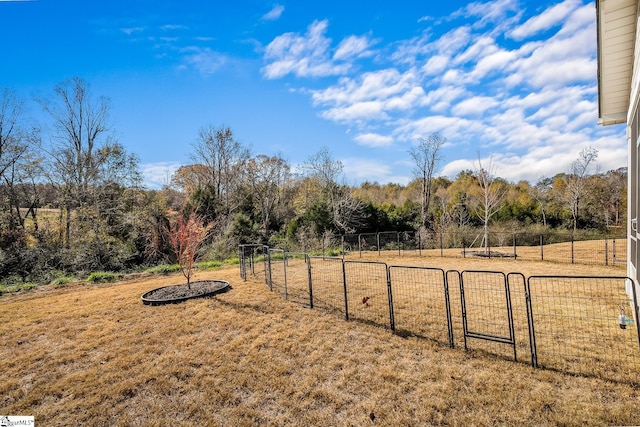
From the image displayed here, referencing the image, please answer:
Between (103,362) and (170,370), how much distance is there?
113 cm

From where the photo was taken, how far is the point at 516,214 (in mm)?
20734

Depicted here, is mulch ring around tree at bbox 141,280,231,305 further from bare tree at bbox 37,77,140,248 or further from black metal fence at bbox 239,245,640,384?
bare tree at bbox 37,77,140,248

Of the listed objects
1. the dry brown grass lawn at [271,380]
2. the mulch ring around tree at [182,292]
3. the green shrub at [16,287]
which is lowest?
the dry brown grass lawn at [271,380]

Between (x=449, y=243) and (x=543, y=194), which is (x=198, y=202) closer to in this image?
(x=449, y=243)

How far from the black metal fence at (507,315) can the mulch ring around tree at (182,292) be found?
54.0 inches

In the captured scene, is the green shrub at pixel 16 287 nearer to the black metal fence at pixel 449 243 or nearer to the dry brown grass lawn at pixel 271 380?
the dry brown grass lawn at pixel 271 380

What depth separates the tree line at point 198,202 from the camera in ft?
41.2

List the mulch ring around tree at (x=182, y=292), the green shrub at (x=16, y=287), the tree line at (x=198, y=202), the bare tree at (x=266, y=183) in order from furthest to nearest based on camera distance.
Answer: the bare tree at (x=266, y=183)
the tree line at (x=198, y=202)
the green shrub at (x=16, y=287)
the mulch ring around tree at (x=182, y=292)

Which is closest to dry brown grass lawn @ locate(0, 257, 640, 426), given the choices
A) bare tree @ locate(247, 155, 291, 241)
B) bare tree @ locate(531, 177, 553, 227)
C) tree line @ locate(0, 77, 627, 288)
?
tree line @ locate(0, 77, 627, 288)

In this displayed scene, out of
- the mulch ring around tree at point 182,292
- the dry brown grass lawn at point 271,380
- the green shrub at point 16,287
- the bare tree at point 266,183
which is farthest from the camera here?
the bare tree at point 266,183

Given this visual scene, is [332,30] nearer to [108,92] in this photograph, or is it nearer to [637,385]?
[637,385]

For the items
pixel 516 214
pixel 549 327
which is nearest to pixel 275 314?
pixel 549 327

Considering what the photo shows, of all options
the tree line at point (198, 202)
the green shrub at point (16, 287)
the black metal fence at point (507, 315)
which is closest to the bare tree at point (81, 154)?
the tree line at point (198, 202)

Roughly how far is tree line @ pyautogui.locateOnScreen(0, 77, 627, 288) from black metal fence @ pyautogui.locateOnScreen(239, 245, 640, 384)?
5.54 m
